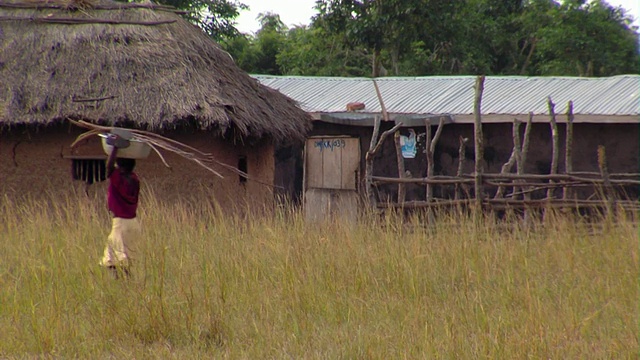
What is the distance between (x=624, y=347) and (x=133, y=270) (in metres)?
3.17

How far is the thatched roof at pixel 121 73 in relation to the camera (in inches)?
348

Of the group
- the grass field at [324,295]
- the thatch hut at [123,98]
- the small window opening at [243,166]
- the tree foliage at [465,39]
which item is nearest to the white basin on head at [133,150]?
the grass field at [324,295]

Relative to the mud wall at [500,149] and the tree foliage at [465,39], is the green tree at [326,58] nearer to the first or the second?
the tree foliage at [465,39]

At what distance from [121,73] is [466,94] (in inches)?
231

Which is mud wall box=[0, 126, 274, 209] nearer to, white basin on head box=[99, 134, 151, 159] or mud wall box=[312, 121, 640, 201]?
mud wall box=[312, 121, 640, 201]

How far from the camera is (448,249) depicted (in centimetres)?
632

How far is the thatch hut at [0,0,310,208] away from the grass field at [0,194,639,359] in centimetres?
184

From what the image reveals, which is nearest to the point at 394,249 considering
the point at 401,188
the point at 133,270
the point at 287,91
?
the point at 133,270

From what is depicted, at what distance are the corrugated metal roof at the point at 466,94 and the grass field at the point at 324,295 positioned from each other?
15.3 ft

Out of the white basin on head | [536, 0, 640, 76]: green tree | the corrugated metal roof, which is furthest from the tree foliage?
the white basin on head

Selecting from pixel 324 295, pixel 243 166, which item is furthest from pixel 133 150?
pixel 243 166

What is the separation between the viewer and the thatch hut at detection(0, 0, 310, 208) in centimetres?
885

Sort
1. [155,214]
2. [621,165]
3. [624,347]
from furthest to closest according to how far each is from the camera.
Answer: [621,165] < [155,214] < [624,347]

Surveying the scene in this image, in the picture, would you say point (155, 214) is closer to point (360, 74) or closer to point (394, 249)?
point (394, 249)
